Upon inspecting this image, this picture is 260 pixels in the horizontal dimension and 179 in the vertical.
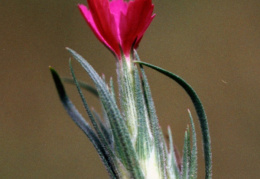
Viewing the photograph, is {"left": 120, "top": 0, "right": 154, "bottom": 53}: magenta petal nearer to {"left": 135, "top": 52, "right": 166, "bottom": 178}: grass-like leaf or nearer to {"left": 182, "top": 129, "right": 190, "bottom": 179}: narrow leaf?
{"left": 135, "top": 52, "right": 166, "bottom": 178}: grass-like leaf

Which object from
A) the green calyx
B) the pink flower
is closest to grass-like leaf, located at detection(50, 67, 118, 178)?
the green calyx

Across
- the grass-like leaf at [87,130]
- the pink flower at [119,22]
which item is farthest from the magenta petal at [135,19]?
the grass-like leaf at [87,130]

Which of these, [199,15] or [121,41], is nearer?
[121,41]

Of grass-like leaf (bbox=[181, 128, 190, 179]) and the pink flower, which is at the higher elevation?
the pink flower

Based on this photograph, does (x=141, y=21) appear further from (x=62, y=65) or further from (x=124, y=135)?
(x=62, y=65)

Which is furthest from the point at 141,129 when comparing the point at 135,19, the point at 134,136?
the point at 135,19

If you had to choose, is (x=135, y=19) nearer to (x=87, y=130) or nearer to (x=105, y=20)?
(x=105, y=20)

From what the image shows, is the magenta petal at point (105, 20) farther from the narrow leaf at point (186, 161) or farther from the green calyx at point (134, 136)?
the narrow leaf at point (186, 161)

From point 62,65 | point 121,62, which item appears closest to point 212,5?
point 62,65
